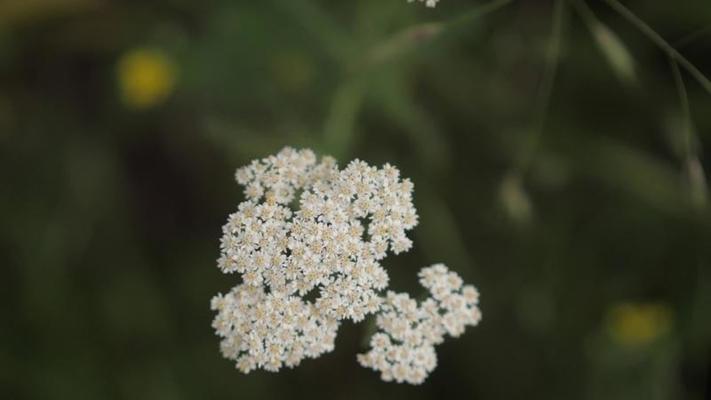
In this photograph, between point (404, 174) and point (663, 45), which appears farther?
point (404, 174)

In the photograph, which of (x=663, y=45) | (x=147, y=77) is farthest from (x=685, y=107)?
(x=147, y=77)

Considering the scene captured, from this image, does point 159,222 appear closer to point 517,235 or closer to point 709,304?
point 517,235

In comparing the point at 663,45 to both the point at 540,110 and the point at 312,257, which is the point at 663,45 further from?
the point at 540,110

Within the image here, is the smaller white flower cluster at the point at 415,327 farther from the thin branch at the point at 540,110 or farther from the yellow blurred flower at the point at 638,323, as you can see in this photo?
the yellow blurred flower at the point at 638,323

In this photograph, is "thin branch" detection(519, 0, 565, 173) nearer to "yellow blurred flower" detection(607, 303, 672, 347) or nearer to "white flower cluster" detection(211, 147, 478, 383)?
"yellow blurred flower" detection(607, 303, 672, 347)

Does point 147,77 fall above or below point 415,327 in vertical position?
above
